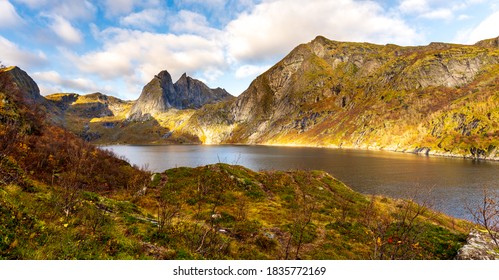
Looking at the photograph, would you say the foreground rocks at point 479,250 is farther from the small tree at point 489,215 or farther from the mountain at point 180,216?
the mountain at point 180,216

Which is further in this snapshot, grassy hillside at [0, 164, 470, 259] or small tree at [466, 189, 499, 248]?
small tree at [466, 189, 499, 248]

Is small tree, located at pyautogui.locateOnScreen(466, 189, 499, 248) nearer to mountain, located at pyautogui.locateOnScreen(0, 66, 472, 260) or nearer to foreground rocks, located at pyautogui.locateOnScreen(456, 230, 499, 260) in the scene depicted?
foreground rocks, located at pyautogui.locateOnScreen(456, 230, 499, 260)

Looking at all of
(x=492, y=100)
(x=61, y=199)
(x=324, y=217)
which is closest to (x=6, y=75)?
(x=61, y=199)

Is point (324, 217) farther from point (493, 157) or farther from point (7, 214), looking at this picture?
point (493, 157)

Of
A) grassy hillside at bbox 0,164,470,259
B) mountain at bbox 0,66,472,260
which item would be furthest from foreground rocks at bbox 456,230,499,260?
mountain at bbox 0,66,472,260

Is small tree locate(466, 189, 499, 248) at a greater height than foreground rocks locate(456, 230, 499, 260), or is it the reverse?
small tree locate(466, 189, 499, 248)

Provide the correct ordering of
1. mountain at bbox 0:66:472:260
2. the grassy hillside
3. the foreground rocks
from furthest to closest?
the foreground rocks < mountain at bbox 0:66:472:260 < the grassy hillside

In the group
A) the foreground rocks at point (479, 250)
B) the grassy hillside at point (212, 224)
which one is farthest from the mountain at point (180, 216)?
the foreground rocks at point (479, 250)

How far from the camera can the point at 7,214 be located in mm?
10156

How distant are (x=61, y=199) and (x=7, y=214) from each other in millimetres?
4242

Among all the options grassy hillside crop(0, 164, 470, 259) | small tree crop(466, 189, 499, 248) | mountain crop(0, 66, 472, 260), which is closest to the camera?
grassy hillside crop(0, 164, 470, 259)

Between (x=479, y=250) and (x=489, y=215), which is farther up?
(x=489, y=215)

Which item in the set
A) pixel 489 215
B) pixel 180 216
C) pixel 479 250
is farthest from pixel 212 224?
pixel 489 215

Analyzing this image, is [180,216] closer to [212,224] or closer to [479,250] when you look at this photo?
[212,224]
